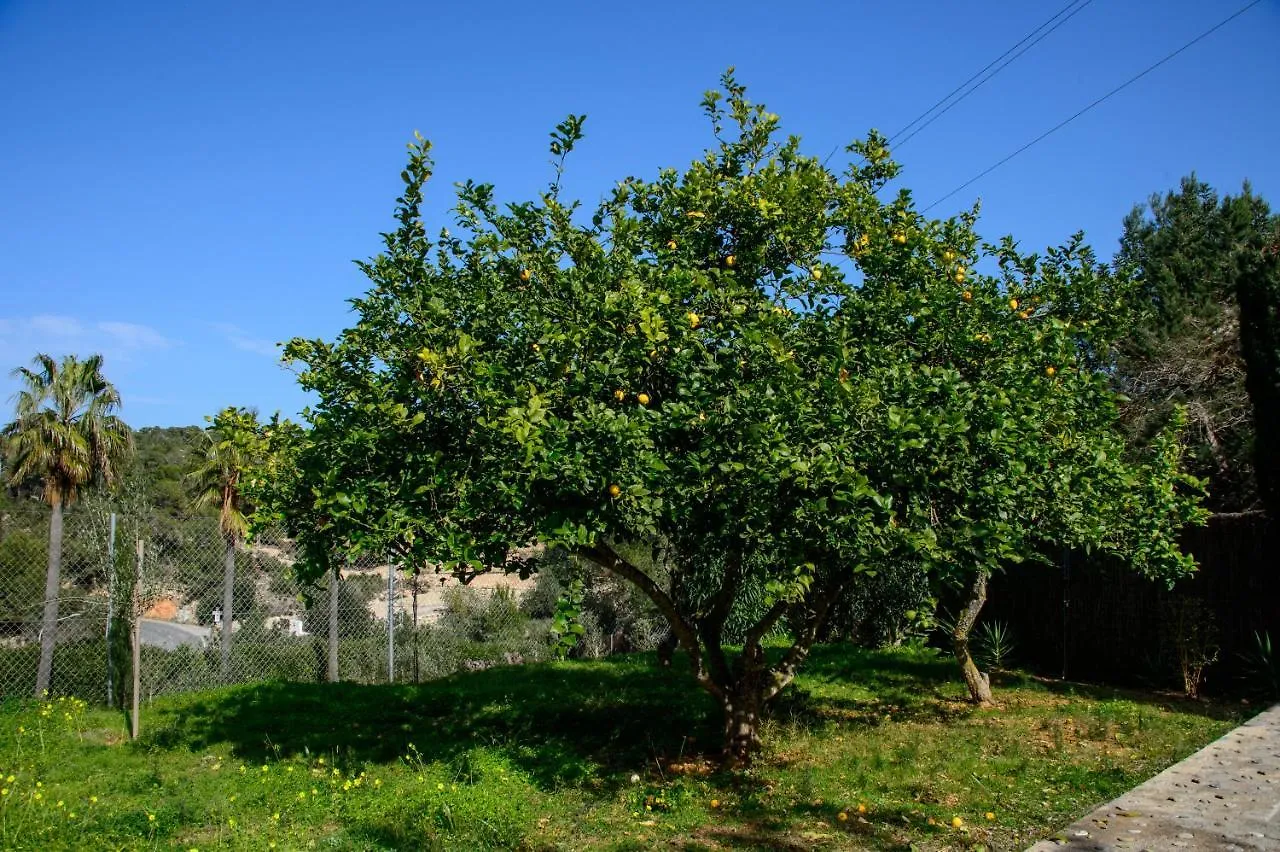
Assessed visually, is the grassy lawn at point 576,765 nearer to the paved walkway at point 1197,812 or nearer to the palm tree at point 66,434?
the paved walkway at point 1197,812

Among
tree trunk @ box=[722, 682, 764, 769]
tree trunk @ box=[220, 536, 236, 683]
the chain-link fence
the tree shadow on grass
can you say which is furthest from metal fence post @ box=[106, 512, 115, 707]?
tree trunk @ box=[722, 682, 764, 769]

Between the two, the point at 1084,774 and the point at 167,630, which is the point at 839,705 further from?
the point at 167,630

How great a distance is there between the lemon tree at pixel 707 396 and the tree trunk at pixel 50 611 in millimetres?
5914

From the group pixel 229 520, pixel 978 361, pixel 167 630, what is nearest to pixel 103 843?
pixel 978 361

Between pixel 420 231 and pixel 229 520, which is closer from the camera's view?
pixel 420 231

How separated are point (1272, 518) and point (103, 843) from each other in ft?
33.1

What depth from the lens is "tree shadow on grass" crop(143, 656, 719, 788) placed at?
7520 mm

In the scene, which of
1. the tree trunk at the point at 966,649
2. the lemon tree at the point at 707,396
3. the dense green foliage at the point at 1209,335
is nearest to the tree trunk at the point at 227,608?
the lemon tree at the point at 707,396

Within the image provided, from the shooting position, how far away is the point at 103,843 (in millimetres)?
4840

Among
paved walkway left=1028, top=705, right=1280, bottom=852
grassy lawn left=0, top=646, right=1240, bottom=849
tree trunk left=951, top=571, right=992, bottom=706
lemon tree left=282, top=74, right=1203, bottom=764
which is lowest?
paved walkway left=1028, top=705, right=1280, bottom=852

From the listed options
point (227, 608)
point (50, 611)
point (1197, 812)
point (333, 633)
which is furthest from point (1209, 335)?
point (50, 611)

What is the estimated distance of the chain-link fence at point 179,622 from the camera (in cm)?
949

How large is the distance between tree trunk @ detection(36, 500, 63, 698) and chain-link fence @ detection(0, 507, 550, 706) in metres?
0.03

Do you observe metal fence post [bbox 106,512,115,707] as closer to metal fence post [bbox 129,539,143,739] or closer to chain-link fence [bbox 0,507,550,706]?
chain-link fence [bbox 0,507,550,706]
